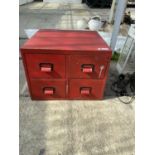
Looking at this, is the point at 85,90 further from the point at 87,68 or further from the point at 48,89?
the point at 48,89

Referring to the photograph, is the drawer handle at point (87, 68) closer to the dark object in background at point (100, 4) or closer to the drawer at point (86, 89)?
the drawer at point (86, 89)

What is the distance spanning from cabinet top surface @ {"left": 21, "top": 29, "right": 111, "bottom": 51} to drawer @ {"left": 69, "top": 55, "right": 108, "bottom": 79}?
100 millimetres

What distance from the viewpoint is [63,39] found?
7.31 ft

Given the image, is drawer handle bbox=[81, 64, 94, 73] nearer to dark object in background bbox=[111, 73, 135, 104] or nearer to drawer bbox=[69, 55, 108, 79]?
drawer bbox=[69, 55, 108, 79]

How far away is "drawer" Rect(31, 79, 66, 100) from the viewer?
2.12 m

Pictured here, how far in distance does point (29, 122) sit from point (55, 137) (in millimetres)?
356

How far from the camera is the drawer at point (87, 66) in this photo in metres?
1.96

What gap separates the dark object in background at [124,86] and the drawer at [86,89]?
0.35 meters

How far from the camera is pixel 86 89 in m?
2.20

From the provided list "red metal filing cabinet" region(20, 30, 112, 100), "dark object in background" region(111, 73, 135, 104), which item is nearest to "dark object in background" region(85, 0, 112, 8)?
"dark object in background" region(111, 73, 135, 104)

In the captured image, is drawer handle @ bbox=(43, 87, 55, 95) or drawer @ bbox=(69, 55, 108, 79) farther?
drawer handle @ bbox=(43, 87, 55, 95)
